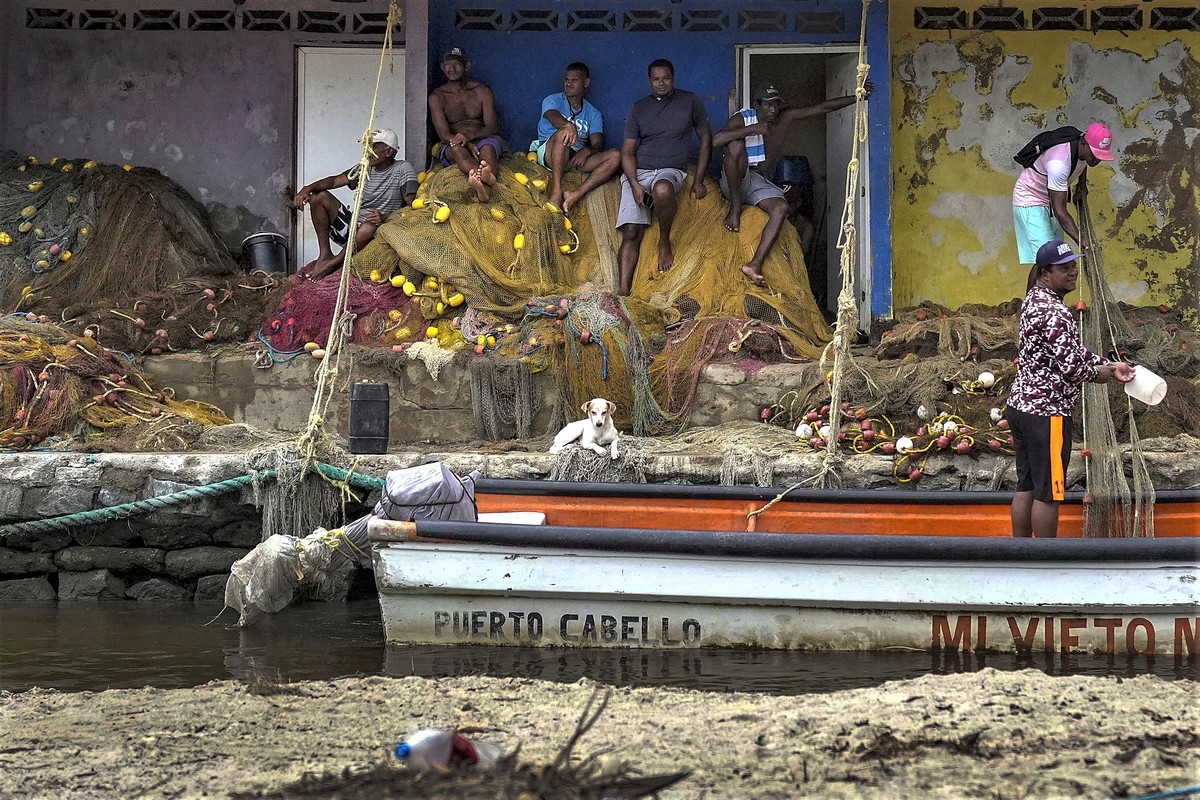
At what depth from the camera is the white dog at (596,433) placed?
25.6 feet

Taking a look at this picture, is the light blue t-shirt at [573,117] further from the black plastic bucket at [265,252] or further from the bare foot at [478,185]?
the black plastic bucket at [265,252]

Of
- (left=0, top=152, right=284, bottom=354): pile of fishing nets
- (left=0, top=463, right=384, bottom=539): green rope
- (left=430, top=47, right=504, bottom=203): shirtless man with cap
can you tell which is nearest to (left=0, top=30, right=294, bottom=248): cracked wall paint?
(left=0, top=152, right=284, bottom=354): pile of fishing nets

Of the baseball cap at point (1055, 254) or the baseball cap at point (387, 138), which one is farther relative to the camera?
the baseball cap at point (387, 138)

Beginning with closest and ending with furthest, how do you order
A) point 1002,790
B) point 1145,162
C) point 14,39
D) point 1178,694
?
point 1002,790 < point 1178,694 < point 1145,162 < point 14,39

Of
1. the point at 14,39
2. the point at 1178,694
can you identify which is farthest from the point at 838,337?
the point at 14,39

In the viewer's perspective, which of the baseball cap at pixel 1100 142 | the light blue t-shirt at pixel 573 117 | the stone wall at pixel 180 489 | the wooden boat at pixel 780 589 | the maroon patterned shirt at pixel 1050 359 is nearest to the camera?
the wooden boat at pixel 780 589

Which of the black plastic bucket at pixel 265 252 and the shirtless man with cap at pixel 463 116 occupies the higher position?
the shirtless man with cap at pixel 463 116

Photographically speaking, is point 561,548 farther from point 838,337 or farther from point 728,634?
point 838,337

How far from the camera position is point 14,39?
37.9 feet

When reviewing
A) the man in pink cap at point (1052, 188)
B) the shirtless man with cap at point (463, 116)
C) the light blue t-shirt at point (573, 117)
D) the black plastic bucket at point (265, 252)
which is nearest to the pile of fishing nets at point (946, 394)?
the man in pink cap at point (1052, 188)

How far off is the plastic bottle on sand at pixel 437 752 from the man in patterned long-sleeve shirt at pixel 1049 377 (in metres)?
3.58

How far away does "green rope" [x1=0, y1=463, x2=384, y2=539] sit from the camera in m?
7.64

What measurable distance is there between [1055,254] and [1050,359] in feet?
1.70

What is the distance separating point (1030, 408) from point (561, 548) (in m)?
2.42
